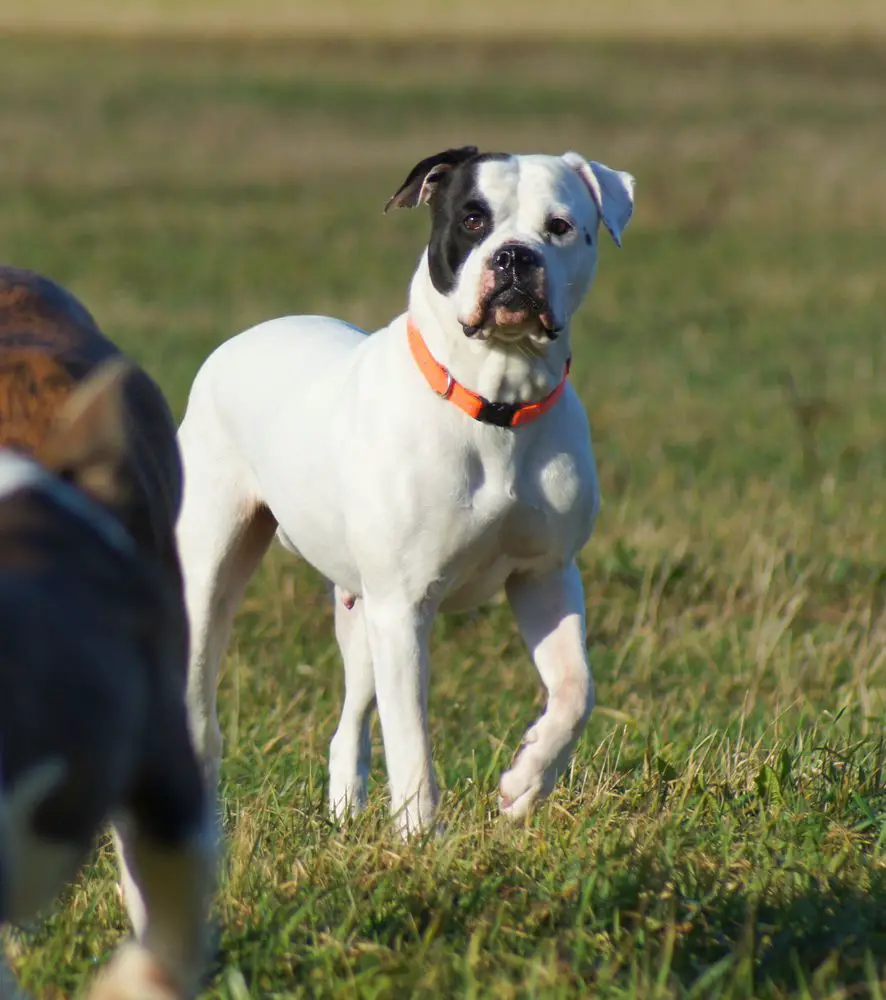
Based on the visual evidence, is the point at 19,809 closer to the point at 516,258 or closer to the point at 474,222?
Answer: the point at 516,258

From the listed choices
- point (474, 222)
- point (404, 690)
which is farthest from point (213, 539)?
point (474, 222)

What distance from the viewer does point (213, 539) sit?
5391mm

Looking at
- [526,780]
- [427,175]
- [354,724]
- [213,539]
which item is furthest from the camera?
[213,539]

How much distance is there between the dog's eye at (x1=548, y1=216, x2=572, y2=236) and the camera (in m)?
4.70

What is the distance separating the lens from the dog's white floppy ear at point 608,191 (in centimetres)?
490

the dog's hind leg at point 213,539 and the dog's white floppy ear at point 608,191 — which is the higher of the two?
the dog's white floppy ear at point 608,191

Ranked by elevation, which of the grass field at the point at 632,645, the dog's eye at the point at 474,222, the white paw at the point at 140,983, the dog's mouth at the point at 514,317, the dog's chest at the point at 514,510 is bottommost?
the grass field at the point at 632,645

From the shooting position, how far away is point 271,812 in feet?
14.1

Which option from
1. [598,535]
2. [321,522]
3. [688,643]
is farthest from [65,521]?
[598,535]

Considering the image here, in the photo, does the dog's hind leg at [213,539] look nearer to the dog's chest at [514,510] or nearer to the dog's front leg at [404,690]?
the dog's front leg at [404,690]

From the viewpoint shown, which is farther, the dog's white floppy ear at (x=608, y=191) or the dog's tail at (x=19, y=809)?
the dog's white floppy ear at (x=608, y=191)

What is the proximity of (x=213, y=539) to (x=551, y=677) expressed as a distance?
1.28 m

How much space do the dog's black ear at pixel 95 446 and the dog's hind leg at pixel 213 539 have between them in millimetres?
2443

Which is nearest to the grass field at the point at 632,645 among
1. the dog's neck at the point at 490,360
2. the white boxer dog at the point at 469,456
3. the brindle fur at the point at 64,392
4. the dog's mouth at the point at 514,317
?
the white boxer dog at the point at 469,456
